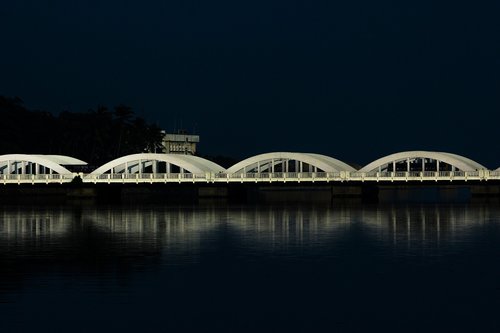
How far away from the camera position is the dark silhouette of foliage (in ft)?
445

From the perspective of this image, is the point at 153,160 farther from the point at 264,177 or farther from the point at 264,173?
the point at 264,177

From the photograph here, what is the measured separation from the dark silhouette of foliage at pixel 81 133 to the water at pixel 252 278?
8503cm

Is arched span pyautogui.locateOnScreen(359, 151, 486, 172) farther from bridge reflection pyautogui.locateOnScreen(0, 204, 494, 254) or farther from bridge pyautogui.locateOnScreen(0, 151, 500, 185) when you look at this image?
bridge reflection pyautogui.locateOnScreen(0, 204, 494, 254)

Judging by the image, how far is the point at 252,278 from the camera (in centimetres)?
2889

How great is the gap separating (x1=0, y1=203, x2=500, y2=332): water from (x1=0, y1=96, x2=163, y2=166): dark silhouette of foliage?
279 feet

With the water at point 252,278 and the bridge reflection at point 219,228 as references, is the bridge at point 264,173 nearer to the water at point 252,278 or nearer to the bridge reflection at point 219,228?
the bridge reflection at point 219,228

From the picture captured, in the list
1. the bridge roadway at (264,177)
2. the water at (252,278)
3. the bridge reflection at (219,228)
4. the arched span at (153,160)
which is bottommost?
the water at (252,278)

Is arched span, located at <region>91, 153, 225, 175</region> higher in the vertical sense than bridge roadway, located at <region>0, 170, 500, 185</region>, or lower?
higher

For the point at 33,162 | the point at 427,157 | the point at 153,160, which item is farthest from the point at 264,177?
the point at 33,162

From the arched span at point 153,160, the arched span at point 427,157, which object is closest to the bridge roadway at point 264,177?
the arched span at point 153,160

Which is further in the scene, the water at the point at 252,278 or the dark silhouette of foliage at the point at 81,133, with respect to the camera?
the dark silhouette of foliage at the point at 81,133

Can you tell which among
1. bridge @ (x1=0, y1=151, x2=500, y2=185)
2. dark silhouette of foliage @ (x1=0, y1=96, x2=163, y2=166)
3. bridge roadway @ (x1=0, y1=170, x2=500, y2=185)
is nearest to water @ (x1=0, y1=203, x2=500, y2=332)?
bridge roadway @ (x1=0, y1=170, x2=500, y2=185)

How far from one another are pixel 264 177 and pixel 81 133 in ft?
179

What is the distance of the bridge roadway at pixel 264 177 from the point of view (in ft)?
289
